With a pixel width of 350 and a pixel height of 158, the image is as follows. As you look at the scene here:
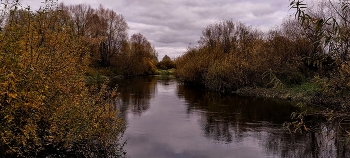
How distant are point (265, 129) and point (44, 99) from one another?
13110mm

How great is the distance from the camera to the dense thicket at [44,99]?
738 cm

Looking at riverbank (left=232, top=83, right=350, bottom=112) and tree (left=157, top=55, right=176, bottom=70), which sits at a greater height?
tree (left=157, top=55, right=176, bottom=70)

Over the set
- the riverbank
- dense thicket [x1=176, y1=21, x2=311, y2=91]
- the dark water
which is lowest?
the dark water

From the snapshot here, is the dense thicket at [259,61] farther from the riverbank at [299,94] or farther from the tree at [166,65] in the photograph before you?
the tree at [166,65]

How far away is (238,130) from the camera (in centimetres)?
1805

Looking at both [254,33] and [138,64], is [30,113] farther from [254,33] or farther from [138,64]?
[138,64]

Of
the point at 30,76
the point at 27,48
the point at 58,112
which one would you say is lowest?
the point at 58,112

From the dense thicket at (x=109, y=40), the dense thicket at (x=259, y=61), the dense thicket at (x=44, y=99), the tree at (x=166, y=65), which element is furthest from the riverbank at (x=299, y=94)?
the tree at (x=166, y=65)

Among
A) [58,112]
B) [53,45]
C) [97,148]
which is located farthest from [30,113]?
[97,148]

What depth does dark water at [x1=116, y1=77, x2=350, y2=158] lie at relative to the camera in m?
13.9

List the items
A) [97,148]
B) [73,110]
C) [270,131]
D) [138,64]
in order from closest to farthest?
1. [73,110]
2. [97,148]
3. [270,131]
4. [138,64]

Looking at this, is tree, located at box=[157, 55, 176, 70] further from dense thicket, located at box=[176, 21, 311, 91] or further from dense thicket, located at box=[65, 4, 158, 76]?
dense thicket, located at box=[176, 21, 311, 91]

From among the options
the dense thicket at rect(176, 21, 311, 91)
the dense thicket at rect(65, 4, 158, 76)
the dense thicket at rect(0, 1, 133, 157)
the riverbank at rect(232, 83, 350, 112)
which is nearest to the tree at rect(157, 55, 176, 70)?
the dense thicket at rect(65, 4, 158, 76)

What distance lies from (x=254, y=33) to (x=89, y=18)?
3310cm
